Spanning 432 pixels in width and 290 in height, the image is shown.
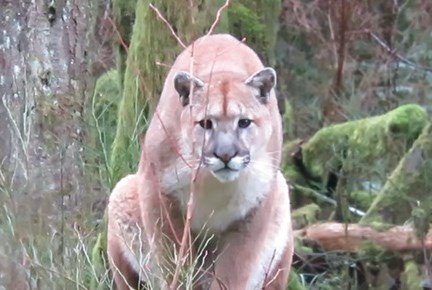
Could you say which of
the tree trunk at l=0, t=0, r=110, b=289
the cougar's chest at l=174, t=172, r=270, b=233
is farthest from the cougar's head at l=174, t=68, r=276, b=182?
the tree trunk at l=0, t=0, r=110, b=289

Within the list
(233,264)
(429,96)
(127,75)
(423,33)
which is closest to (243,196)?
(233,264)

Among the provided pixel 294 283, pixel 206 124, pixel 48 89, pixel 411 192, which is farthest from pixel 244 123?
pixel 411 192

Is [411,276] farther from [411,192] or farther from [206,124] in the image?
[206,124]

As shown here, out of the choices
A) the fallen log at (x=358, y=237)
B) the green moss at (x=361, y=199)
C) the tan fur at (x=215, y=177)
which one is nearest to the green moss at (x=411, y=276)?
the fallen log at (x=358, y=237)

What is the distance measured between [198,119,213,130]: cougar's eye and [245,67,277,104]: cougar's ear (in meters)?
0.41

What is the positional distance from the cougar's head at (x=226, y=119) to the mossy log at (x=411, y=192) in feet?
8.48

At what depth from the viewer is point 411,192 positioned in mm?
10109

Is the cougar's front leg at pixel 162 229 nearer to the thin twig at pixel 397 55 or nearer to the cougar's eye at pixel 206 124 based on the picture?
the cougar's eye at pixel 206 124

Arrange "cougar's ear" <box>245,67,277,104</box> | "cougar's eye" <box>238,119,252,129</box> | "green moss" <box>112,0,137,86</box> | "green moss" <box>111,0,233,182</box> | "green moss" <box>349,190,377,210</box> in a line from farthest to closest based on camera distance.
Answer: "green moss" <box>349,190,377,210</box> → "green moss" <box>112,0,137,86</box> → "green moss" <box>111,0,233,182</box> → "cougar's ear" <box>245,67,277,104</box> → "cougar's eye" <box>238,119,252,129</box>

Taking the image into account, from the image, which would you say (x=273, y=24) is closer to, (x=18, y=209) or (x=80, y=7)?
(x=80, y=7)

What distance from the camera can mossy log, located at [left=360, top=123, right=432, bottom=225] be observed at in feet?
32.0

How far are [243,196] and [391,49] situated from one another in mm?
10609

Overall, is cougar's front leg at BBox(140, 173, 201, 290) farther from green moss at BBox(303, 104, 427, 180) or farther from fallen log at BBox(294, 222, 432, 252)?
green moss at BBox(303, 104, 427, 180)

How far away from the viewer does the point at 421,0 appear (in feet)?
60.1
